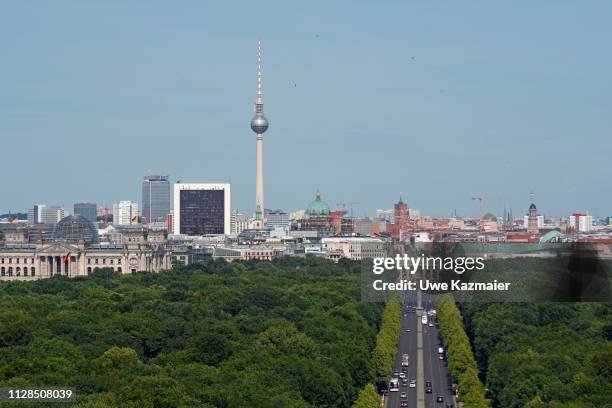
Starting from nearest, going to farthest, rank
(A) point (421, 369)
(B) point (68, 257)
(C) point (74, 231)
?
(A) point (421, 369) → (B) point (68, 257) → (C) point (74, 231)

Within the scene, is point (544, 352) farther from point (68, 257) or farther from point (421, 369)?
point (68, 257)

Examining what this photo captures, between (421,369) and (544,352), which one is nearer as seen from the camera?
(544,352)

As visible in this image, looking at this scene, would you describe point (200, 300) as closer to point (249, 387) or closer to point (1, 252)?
point (249, 387)

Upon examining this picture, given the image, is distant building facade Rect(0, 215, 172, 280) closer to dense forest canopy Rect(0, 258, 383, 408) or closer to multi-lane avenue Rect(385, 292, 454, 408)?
dense forest canopy Rect(0, 258, 383, 408)

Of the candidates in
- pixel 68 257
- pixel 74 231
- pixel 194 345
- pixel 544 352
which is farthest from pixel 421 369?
pixel 74 231

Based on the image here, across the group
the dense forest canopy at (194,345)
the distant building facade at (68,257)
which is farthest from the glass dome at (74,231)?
the dense forest canopy at (194,345)

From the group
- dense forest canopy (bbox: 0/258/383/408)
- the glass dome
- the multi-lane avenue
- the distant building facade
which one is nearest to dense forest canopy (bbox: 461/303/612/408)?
the multi-lane avenue

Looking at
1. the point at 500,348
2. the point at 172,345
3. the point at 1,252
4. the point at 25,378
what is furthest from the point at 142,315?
the point at 1,252
